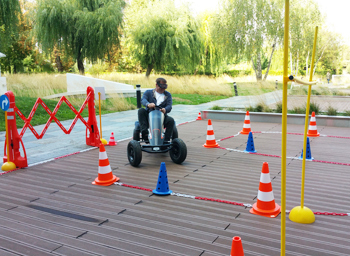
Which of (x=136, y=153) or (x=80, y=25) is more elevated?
(x=80, y=25)

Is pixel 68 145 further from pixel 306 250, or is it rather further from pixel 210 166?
pixel 306 250

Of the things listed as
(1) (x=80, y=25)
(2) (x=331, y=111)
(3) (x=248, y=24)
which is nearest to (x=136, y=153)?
(2) (x=331, y=111)

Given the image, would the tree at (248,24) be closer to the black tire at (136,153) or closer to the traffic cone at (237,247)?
the black tire at (136,153)

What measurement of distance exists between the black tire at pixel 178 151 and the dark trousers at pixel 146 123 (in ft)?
0.81

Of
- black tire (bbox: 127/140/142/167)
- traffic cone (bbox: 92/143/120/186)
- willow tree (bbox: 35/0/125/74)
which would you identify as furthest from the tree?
traffic cone (bbox: 92/143/120/186)

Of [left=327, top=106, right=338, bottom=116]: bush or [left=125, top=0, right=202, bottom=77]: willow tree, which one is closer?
[left=327, top=106, right=338, bottom=116]: bush

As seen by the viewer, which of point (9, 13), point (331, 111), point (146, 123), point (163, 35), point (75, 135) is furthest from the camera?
point (163, 35)

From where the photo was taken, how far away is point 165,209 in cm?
396

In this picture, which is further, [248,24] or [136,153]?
[248,24]

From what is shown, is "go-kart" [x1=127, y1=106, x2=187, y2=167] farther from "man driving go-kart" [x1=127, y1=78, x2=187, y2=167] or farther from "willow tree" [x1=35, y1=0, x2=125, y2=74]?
"willow tree" [x1=35, y1=0, x2=125, y2=74]

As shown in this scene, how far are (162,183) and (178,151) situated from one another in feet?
5.10

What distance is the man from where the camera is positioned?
6.11 meters

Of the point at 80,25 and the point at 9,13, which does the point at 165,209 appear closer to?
the point at 9,13

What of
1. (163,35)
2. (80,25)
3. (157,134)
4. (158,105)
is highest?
(80,25)
